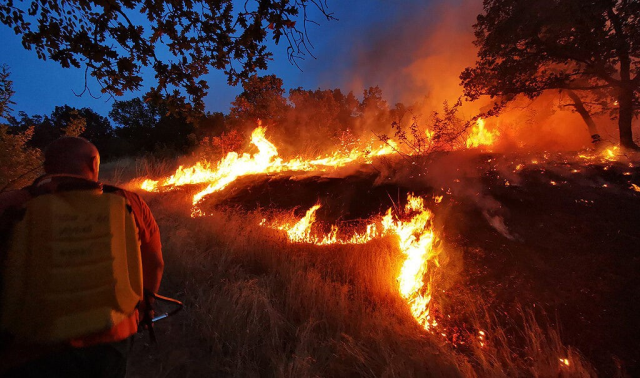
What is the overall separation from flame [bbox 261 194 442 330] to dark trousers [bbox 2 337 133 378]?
329 centimetres

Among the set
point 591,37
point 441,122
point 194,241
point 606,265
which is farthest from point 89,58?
point 591,37

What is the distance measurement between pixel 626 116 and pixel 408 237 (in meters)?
5.55

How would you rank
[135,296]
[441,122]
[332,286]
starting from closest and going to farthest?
1. [135,296]
2. [332,286]
3. [441,122]

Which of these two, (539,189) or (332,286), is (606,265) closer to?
(539,189)

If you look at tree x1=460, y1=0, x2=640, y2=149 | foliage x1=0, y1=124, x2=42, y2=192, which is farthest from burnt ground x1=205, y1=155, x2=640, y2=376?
foliage x1=0, y1=124, x2=42, y2=192

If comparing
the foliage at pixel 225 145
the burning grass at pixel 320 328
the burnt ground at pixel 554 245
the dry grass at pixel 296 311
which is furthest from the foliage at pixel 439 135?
the foliage at pixel 225 145

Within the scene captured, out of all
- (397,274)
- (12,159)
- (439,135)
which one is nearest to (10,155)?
(12,159)

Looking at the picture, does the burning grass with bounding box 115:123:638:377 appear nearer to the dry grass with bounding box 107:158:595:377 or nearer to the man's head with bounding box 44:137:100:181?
the dry grass with bounding box 107:158:595:377

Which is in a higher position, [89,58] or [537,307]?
[89,58]

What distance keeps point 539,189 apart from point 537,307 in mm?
2602

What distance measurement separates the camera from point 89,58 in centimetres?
292

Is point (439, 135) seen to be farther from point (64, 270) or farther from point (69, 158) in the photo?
point (64, 270)

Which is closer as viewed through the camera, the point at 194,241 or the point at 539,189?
the point at 539,189

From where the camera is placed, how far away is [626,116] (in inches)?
243
